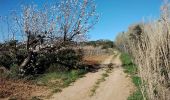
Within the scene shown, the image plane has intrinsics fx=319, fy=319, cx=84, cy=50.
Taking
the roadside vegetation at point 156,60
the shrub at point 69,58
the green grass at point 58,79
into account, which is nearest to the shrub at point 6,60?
the green grass at point 58,79

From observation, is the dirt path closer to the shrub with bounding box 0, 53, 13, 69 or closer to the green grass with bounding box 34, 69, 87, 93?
the green grass with bounding box 34, 69, 87, 93

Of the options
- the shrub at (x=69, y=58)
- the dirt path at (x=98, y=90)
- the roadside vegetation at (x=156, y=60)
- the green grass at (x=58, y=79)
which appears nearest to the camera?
the roadside vegetation at (x=156, y=60)

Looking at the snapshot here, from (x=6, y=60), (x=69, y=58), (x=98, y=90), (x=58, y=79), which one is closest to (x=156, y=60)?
(x=98, y=90)

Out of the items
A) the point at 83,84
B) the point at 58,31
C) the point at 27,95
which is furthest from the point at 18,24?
the point at 27,95

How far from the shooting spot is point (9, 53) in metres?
27.5

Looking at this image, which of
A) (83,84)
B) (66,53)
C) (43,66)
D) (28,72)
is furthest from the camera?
(66,53)

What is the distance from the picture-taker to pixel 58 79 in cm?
2416

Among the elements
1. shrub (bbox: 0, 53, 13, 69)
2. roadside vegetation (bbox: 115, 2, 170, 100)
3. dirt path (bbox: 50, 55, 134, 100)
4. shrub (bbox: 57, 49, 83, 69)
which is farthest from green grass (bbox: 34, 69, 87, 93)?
roadside vegetation (bbox: 115, 2, 170, 100)

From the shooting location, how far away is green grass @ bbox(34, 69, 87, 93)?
21131mm

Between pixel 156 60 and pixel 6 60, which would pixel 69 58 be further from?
pixel 156 60

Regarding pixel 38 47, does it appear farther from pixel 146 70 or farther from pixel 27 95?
pixel 146 70

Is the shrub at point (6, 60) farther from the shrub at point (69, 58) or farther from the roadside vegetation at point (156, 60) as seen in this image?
the roadside vegetation at point (156, 60)

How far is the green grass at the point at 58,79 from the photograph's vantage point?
2113cm

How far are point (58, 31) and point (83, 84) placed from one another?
8.72m
